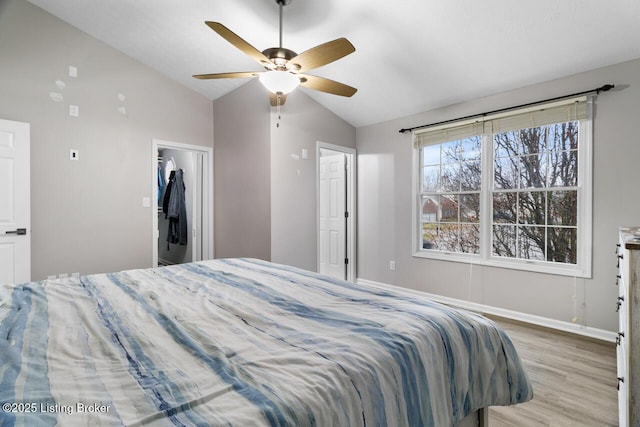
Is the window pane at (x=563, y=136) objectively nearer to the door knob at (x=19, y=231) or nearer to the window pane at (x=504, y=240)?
the window pane at (x=504, y=240)

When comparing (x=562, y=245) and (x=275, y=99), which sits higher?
(x=275, y=99)

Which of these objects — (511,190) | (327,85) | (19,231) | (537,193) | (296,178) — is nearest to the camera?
(327,85)

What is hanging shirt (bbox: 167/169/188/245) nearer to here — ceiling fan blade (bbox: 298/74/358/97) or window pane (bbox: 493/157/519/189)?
ceiling fan blade (bbox: 298/74/358/97)

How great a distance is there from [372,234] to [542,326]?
2.18m

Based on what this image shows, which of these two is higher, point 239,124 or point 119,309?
point 239,124

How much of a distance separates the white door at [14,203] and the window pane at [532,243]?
4.83 metres

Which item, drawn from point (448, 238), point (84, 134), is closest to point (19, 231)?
point (84, 134)

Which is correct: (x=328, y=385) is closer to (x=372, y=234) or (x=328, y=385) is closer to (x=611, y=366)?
(x=611, y=366)

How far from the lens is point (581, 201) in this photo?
283 centimetres

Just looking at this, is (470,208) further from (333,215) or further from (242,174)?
(242,174)

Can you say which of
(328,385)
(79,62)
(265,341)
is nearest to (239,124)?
(79,62)

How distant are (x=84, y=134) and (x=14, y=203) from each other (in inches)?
37.1

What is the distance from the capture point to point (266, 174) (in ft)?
12.0

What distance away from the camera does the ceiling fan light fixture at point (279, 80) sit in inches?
86.6
